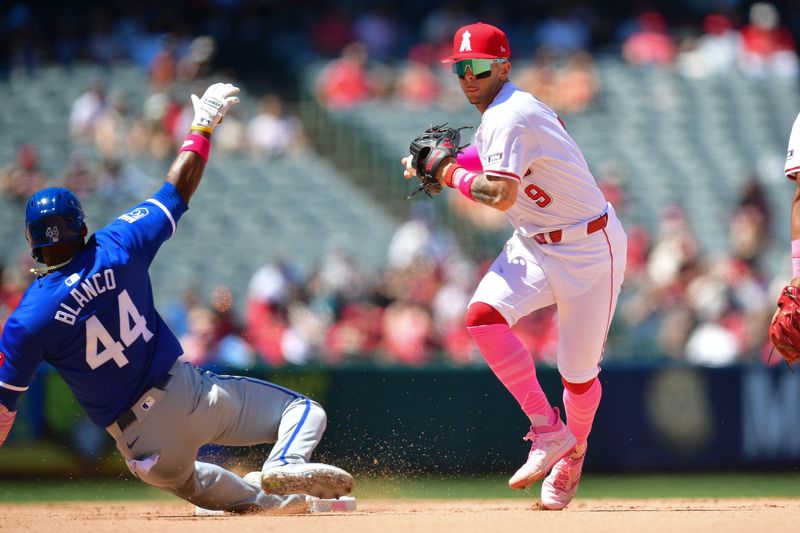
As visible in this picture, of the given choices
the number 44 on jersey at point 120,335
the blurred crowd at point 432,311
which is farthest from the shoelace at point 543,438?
the blurred crowd at point 432,311

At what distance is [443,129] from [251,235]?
305 inches

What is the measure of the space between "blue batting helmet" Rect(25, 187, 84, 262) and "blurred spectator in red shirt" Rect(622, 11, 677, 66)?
39.5 ft

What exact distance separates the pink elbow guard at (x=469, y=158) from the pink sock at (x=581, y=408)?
1.33 metres

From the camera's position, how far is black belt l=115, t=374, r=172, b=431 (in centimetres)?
612

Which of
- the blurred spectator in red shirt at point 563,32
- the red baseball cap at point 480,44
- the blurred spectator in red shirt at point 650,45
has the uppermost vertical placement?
the red baseball cap at point 480,44

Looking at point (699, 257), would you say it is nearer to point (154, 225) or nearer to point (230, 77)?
A: point (230, 77)

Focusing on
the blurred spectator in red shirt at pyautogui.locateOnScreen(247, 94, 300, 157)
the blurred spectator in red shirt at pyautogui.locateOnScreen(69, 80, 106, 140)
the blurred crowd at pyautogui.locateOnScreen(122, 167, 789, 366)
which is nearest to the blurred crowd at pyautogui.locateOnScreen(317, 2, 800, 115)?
the blurred spectator in red shirt at pyautogui.locateOnScreen(247, 94, 300, 157)

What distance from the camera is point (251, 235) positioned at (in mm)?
14320

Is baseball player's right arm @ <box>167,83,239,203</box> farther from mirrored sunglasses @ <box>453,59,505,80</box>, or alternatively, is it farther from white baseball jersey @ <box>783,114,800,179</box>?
white baseball jersey @ <box>783,114,800,179</box>

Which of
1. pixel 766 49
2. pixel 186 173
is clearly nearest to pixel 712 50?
pixel 766 49

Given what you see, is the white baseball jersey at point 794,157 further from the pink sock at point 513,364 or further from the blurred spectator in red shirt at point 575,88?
the blurred spectator in red shirt at point 575,88

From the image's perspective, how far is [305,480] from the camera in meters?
5.93

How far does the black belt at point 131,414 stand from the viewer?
6125 millimetres

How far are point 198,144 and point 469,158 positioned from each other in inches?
58.5
